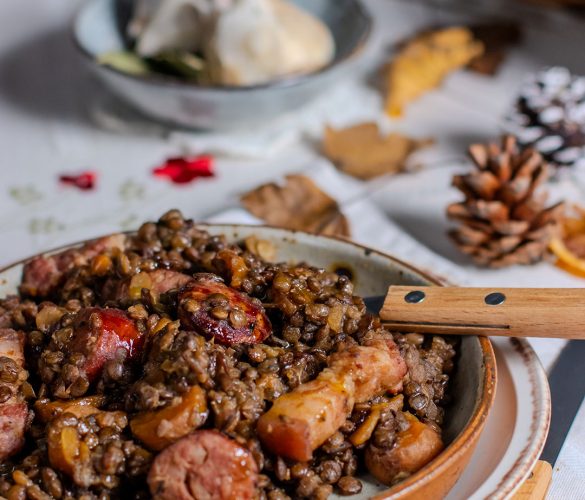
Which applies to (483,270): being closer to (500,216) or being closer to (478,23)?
(500,216)

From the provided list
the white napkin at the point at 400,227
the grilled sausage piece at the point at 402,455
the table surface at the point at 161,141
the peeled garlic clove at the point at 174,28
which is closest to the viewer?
the grilled sausage piece at the point at 402,455

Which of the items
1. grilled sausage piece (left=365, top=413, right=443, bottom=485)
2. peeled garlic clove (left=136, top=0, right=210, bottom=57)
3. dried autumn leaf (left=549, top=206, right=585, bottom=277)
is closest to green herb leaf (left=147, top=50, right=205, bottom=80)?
peeled garlic clove (left=136, top=0, right=210, bottom=57)

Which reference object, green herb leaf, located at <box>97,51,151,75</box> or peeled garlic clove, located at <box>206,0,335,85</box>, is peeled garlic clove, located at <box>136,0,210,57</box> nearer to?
green herb leaf, located at <box>97,51,151,75</box>

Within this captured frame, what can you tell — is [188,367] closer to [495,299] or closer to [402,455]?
[402,455]

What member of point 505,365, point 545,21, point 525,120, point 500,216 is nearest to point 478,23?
point 545,21

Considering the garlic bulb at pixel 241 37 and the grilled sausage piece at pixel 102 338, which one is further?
the garlic bulb at pixel 241 37

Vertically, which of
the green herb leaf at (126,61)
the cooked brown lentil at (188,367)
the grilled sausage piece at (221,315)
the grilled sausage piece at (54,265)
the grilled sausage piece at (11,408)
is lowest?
the green herb leaf at (126,61)

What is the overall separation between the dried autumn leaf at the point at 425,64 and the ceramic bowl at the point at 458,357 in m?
1.33

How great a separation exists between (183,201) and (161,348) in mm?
1258

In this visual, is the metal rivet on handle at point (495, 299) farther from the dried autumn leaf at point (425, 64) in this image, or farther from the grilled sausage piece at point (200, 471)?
the dried autumn leaf at point (425, 64)

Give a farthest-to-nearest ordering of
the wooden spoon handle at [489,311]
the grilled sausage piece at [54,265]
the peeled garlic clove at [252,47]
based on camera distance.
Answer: the peeled garlic clove at [252,47], the grilled sausage piece at [54,265], the wooden spoon handle at [489,311]

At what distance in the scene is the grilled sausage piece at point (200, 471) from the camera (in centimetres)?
100

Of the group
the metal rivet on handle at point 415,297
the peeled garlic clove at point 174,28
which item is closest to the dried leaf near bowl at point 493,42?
the peeled garlic clove at point 174,28

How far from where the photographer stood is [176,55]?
8.34 feet
